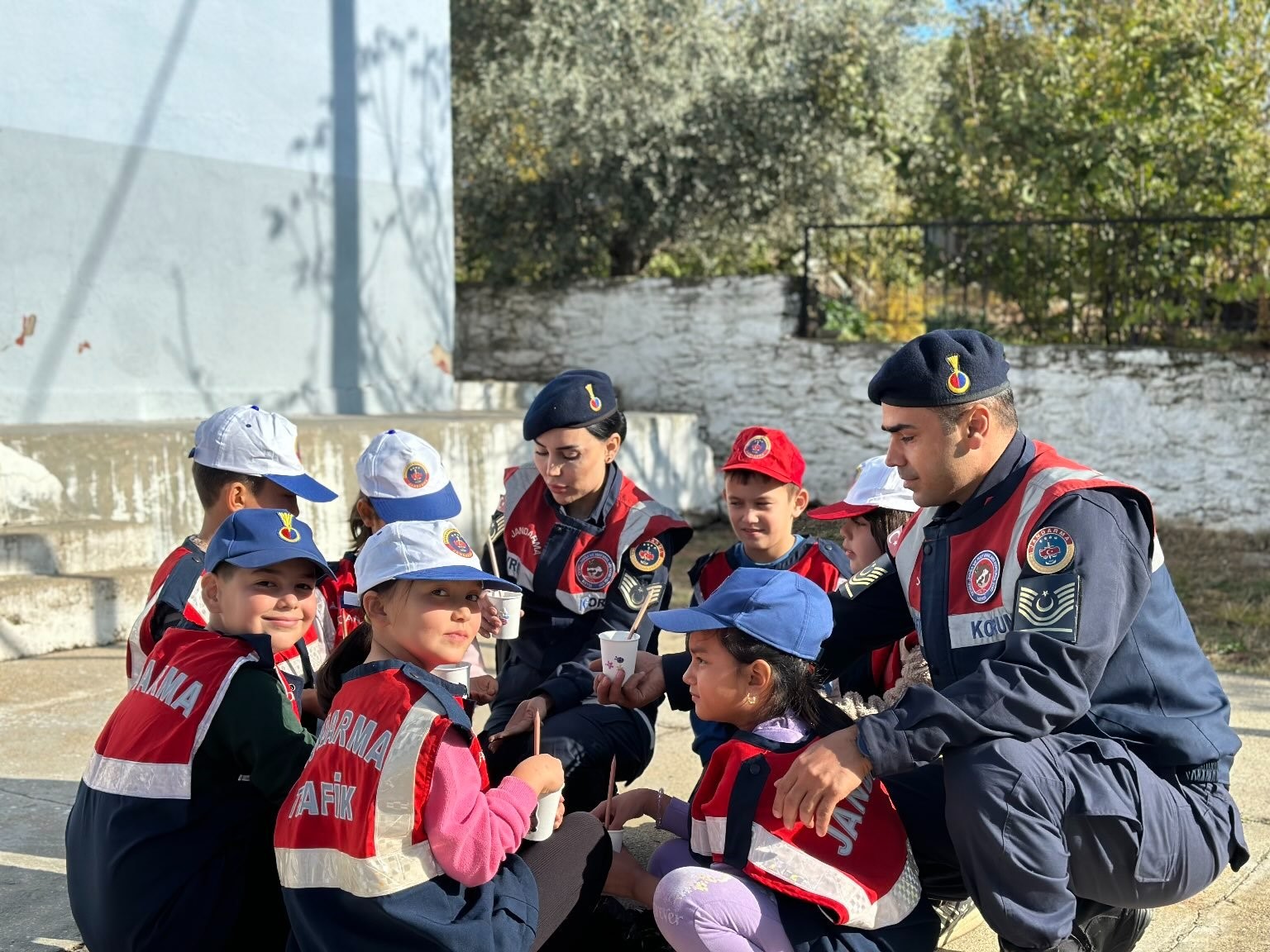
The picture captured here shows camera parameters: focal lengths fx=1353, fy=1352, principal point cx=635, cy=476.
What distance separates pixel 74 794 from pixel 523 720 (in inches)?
66.8

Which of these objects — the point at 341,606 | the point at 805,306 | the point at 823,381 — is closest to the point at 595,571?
the point at 341,606

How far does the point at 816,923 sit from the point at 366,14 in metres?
8.13

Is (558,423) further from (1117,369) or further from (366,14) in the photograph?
(1117,369)

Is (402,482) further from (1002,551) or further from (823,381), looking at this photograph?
(823,381)

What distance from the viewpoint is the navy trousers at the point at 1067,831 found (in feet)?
8.25

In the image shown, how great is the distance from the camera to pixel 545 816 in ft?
8.74

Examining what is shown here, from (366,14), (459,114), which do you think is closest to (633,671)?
(366,14)

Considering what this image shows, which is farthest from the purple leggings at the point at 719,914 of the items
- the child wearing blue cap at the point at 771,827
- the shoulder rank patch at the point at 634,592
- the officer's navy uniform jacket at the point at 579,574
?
the shoulder rank patch at the point at 634,592

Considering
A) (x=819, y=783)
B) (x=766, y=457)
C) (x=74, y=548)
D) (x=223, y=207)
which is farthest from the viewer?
(x=223, y=207)

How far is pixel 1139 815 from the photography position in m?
2.60

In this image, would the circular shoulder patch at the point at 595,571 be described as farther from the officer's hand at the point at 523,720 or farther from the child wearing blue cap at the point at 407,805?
the child wearing blue cap at the point at 407,805

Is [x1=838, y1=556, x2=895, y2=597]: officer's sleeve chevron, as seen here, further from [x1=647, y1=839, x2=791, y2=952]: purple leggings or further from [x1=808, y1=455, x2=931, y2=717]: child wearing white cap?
[x1=647, y1=839, x2=791, y2=952]: purple leggings

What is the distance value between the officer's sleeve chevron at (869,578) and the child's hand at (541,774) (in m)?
0.92

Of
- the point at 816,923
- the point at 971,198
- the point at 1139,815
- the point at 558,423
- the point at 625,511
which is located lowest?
the point at 816,923
